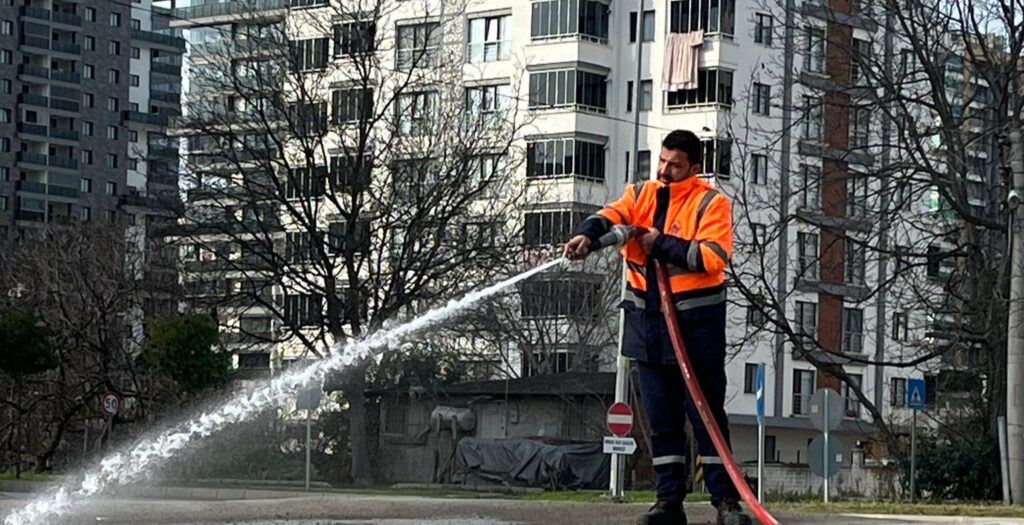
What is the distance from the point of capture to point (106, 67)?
139 meters

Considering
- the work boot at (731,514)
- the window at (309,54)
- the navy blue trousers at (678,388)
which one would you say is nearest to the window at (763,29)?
the window at (309,54)

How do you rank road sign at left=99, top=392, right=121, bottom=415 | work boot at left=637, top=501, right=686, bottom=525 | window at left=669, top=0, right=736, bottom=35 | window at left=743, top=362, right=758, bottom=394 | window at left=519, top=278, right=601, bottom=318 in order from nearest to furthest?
work boot at left=637, top=501, right=686, bottom=525, road sign at left=99, top=392, right=121, bottom=415, window at left=519, top=278, right=601, bottom=318, window at left=743, top=362, right=758, bottom=394, window at left=669, top=0, right=736, bottom=35

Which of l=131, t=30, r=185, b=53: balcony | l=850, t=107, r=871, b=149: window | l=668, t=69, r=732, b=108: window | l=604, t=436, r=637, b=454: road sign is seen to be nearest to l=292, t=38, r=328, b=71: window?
l=850, t=107, r=871, b=149: window

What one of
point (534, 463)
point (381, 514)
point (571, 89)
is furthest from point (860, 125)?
point (571, 89)

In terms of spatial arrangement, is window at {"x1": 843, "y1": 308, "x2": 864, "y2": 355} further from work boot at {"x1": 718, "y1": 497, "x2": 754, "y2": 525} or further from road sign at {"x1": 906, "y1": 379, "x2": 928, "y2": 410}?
work boot at {"x1": 718, "y1": 497, "x2": 754, "y2": 525}

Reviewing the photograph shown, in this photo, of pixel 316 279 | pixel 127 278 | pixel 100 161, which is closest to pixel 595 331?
→ pixel 316 279

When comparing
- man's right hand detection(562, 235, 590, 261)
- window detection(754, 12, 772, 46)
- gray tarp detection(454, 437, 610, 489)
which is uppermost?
window detection(754, 12, 772, 46)

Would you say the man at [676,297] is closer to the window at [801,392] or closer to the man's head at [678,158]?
the man's head at [678,158]

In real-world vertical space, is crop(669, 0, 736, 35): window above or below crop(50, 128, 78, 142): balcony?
below

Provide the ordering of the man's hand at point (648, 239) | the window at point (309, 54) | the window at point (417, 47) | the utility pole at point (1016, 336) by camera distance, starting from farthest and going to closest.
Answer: the window at point (417, 47)
the window at point (309, 54)
the utility pole at point (1016, 336)
the man's hand at point (648, 239)

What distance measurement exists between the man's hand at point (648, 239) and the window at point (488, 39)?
71.4 meters

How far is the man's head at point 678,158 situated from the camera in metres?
9.38

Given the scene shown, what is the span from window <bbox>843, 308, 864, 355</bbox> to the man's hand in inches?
2826

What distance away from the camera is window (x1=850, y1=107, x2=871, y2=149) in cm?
2920
